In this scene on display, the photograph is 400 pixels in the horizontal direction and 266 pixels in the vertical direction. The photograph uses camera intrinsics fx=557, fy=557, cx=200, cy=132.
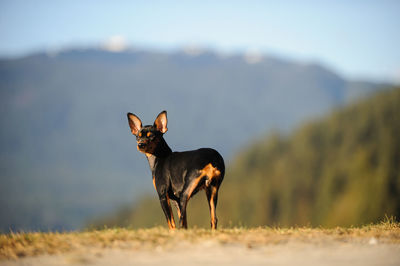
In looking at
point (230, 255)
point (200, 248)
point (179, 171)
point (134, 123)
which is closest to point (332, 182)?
point (134, 123)

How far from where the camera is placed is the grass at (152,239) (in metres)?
10.8

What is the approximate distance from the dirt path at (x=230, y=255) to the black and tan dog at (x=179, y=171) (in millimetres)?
2145

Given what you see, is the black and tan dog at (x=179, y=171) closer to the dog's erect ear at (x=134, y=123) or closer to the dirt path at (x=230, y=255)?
the dog's erect ear at (x=134, y=123)

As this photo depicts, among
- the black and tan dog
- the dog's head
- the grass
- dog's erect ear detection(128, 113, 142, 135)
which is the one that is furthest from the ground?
dog's erect ear detection(128, 113, 142, 135)

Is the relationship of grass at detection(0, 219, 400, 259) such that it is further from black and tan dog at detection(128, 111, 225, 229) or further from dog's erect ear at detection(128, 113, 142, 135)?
dog's erect ear at detection(128, 113, 142, 135)

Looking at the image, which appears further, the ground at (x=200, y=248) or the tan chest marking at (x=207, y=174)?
the tan chest marking at (x=207, y=174)

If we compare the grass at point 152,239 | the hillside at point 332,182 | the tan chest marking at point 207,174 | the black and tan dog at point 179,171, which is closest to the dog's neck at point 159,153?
the black and tan dog at point 179,171

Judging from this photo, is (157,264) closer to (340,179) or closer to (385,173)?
(385,173)

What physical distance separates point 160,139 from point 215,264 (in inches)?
196

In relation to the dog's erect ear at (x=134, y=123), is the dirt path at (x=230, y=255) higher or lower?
lower

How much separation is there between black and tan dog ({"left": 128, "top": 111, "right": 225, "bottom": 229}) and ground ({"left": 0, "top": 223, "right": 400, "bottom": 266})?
3.05 feet

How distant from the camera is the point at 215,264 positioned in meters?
9.59

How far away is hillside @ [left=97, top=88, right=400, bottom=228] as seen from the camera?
3991 inches

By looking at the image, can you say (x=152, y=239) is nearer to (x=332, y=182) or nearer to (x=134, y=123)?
(x=134, y=123)
